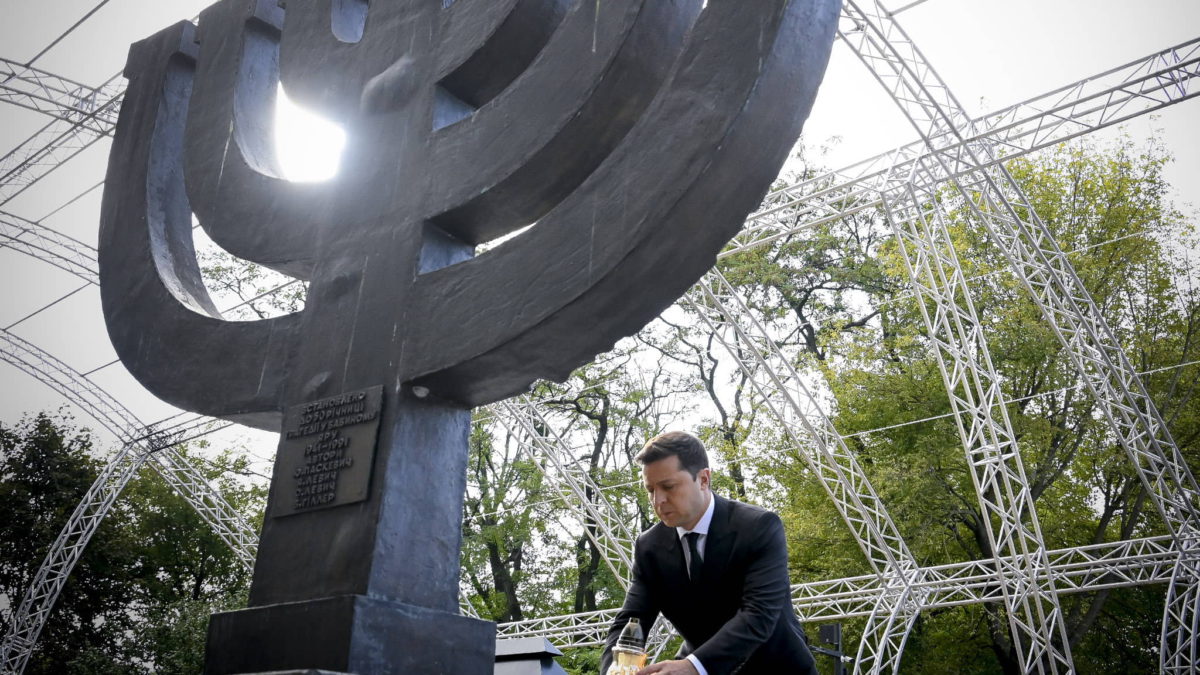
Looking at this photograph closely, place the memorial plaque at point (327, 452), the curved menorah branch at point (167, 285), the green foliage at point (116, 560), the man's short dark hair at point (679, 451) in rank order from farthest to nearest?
the green foliage at point (116, 560) → the curved menorah branch at point (167, 285) → the memorial plaque at point (327, 452) → the man's short dark hair at point (679, 451)

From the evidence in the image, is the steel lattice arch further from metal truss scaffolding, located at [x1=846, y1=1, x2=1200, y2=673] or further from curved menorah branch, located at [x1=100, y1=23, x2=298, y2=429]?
curved menorah branch, located at [x1=100, y1=23, x2=298, y2=429]

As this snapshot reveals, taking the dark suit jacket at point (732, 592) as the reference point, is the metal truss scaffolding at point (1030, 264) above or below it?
above

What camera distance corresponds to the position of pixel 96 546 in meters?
21.7

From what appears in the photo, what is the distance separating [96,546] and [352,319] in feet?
72.6

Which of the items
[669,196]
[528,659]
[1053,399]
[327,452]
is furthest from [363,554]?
[1053,399]

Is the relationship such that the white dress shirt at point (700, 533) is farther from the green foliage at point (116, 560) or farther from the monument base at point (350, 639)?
the green foliage at point (116, 560)

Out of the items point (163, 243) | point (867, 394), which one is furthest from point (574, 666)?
point (163, 243)

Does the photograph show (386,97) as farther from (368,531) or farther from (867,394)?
(867,394)

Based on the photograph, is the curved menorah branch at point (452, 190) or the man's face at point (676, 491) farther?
the man's face at point (676, 491)

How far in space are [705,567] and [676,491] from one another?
19cm

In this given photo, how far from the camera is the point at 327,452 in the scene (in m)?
2.44

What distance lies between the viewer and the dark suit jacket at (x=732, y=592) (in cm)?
213

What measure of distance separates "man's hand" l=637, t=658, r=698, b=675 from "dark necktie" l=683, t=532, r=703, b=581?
0.36m

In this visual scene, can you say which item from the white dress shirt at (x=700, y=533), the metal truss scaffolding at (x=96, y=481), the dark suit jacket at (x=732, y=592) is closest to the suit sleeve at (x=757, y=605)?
the dark suit jacket at (x=732, y=592)
